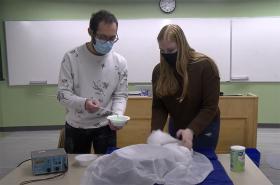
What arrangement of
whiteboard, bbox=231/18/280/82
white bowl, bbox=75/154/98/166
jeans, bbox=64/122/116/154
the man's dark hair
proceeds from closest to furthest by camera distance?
1. white bowl, bbox=75/154/98/166
2. the man's dark hair
3. jeans, bbox=64/122/116/154
4. whiteboard, bbox=231/18/280/82

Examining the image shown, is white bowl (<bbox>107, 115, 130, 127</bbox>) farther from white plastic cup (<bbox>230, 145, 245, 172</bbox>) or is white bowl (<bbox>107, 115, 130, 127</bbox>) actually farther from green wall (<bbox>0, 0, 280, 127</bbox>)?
green wall (<bbox>0, 0, 280, 127</bbox>)

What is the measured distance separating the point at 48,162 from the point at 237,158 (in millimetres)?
889

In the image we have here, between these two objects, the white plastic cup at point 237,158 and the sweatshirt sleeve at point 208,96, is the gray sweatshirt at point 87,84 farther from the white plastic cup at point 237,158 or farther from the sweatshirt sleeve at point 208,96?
the white plastic cup at point 237,158

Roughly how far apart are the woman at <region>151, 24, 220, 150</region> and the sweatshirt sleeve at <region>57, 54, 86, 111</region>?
1.42 ft

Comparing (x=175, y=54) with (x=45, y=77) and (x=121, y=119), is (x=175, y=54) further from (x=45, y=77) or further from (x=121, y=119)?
(x=45, y=77)

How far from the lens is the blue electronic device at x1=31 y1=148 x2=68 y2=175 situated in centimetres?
142

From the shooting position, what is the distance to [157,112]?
67.7 inches

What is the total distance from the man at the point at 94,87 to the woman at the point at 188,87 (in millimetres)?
274

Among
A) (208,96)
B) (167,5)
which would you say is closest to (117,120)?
(208,96)

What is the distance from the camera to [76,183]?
4.42ft

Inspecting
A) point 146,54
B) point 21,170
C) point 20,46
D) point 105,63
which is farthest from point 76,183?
point 20,46

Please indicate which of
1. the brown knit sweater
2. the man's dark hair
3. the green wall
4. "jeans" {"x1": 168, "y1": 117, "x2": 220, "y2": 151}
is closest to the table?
"jeans" {"x1": 168, "y1": 117, "x2": 220, "y2": 151}

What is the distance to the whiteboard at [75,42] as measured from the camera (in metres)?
4.64

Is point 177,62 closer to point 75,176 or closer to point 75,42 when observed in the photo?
point 75,176
